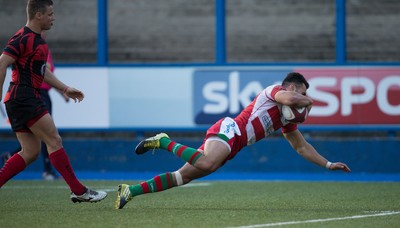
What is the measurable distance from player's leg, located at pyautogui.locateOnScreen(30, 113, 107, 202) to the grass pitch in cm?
15

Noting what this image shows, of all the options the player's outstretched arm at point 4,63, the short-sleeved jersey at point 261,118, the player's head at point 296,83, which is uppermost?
the player's outstretched arm at point 4,63

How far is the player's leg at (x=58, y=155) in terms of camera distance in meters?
9.57

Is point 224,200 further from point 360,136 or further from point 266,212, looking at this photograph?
point 360,136

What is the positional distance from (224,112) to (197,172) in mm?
5577

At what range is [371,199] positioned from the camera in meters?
11.1

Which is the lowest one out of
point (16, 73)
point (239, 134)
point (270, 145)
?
point (270, 145)

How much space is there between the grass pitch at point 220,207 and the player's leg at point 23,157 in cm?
40

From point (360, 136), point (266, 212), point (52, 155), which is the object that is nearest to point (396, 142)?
point (360, 136)

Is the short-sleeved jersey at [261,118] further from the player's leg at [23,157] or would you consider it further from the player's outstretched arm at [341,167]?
the player's leg at [23,157]

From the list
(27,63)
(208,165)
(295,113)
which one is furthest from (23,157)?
(295,113)

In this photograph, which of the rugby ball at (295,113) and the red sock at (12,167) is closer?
the rugby ball at (295,113)

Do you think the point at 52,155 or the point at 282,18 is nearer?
the point at 52,155

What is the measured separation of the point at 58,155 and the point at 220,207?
1.76 meters

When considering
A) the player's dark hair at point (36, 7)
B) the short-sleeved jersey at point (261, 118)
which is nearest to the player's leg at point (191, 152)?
the short-sleeved jersey at point (261, 118)
